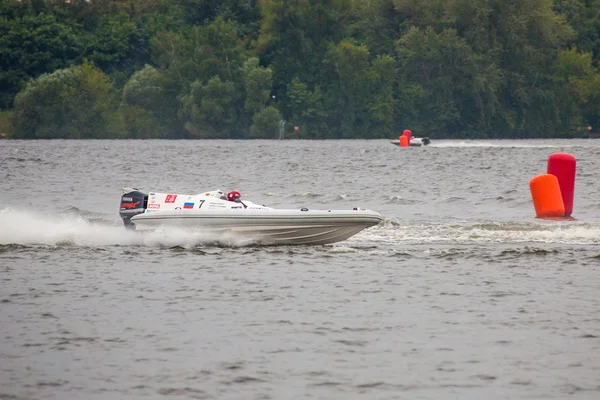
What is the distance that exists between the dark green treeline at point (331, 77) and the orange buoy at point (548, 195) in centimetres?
7069

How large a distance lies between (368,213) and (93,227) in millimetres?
6203

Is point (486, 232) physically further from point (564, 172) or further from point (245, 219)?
point (245, 219)

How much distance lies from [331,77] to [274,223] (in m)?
81.4

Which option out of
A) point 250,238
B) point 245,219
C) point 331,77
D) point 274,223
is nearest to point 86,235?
point 250,238

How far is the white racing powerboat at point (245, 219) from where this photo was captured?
794 inches

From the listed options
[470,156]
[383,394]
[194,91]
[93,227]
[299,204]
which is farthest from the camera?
[194,91]

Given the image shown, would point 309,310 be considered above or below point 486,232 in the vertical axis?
below

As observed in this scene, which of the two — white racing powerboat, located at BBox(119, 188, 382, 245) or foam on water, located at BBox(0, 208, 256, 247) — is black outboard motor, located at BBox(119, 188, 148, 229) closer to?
white racing powerboat, located at BBox(119, 188, 382, 245)

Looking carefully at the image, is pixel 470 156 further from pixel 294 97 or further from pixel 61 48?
pixel 61 48

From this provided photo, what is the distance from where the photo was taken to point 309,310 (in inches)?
591

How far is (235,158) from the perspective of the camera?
2441 inches

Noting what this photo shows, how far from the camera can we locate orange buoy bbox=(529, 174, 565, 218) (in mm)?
25578

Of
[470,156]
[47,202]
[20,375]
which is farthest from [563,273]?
[470,156]

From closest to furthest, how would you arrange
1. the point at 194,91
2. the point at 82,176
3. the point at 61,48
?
the point at 82,176, the point at 194,91, the point at 61,48
